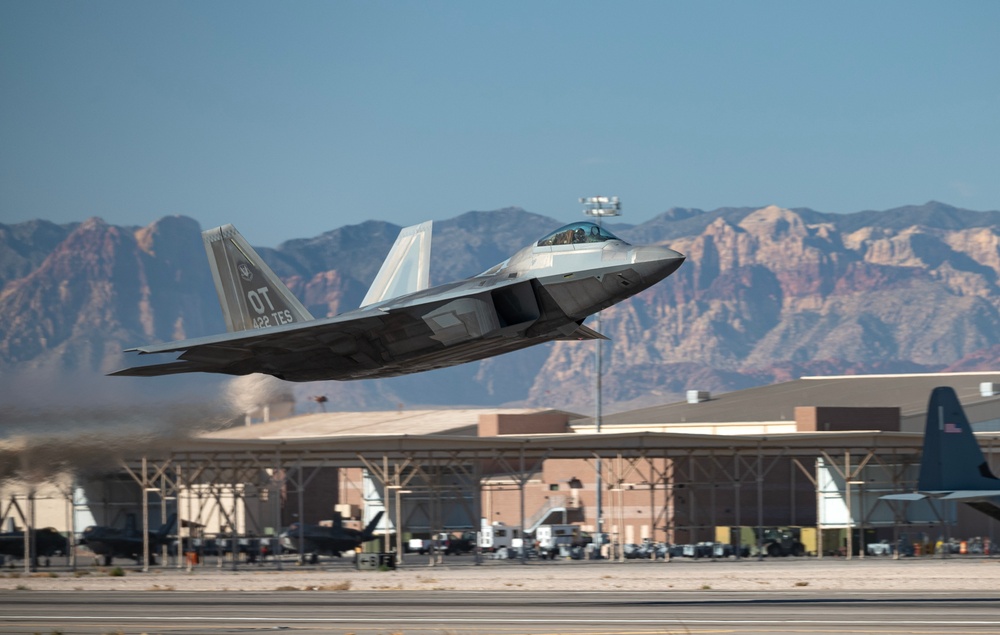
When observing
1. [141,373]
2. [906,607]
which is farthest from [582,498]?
[141,373]

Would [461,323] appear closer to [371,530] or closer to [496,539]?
[371,530]

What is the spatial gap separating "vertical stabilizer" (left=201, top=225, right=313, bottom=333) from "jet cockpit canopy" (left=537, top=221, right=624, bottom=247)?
778cm

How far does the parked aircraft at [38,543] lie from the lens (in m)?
66.4

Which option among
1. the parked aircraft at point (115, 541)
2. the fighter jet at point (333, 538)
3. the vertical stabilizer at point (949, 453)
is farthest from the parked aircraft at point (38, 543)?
the vertical stabilizer at point (949, 453)

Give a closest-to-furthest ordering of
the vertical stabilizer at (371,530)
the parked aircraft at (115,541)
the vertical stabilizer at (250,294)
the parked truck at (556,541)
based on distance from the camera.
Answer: the vertical stabilizer at (250,294), the parked aircraft at (115,541), the parked truck at (556,541), the vertical stabilizer at (371,530)

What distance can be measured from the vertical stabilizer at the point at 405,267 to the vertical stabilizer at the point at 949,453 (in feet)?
79.0

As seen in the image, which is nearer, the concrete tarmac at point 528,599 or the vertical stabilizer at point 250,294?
the concrete tarmac at point 528,599

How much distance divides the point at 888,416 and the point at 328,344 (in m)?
55.6

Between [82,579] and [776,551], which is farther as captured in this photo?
[776,551]

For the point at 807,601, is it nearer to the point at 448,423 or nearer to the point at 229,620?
the point at 229,620

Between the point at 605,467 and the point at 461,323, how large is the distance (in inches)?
2467

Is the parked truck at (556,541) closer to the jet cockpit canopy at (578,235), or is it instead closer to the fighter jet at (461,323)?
the fighter jet at (461,323)

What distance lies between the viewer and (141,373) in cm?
2997

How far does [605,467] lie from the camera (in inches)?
3472
